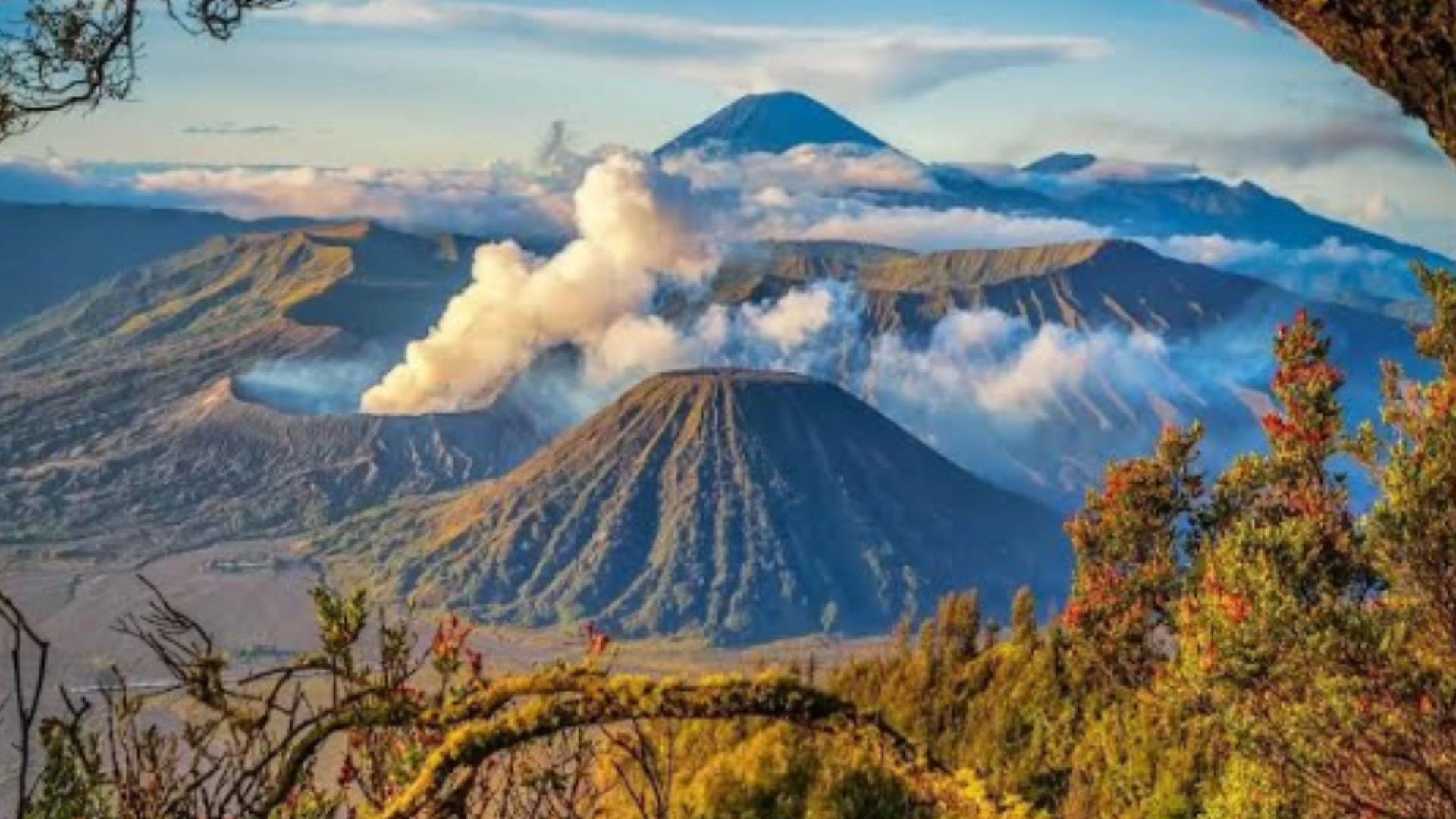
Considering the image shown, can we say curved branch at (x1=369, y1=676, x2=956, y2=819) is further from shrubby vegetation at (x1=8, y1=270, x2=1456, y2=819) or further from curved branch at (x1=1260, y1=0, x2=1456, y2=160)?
curved branch at (x1=1260, y1=0, x2=1456, y2=160)

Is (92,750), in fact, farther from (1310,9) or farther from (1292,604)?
(1292,604)

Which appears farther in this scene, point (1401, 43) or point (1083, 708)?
point (1083, 708)

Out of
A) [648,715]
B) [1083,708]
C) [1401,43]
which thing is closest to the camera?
[648,715]

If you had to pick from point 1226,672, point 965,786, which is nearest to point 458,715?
point 965,786

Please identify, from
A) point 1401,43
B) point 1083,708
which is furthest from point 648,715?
point 1083,708

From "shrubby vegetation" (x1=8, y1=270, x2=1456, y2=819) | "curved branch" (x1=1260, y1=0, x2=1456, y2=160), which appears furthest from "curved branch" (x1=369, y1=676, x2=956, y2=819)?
"curved branch" (x1=1260, y1=0, x2=1456, y2=160)

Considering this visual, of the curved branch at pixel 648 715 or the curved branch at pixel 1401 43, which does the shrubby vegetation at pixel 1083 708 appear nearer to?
the curved branch at pixel 648 715

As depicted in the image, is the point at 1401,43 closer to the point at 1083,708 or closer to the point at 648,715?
the point at 648,715

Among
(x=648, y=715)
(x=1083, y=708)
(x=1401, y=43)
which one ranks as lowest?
(x=1083, y=708)
